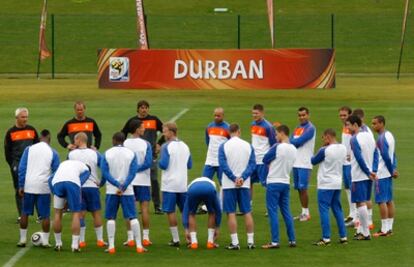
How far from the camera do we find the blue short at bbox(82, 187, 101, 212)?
65.6 feet

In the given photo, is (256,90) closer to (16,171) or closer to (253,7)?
(16,171)

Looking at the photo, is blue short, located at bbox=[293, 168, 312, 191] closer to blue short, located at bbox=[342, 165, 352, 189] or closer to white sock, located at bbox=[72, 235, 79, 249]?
blue short, located at bbox=[342, 165, 352, 189]

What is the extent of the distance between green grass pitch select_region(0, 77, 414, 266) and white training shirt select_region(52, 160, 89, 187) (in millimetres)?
1192

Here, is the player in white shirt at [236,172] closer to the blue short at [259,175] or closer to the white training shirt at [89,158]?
→ the blue short at [259,175]

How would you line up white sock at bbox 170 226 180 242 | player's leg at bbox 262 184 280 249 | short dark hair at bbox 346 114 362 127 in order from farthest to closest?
short dark hair at bbox 346 114 362 127, white sock at bbox 170 226 180 242, player's leg at bbox 262 184 280 249

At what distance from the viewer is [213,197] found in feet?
64.6

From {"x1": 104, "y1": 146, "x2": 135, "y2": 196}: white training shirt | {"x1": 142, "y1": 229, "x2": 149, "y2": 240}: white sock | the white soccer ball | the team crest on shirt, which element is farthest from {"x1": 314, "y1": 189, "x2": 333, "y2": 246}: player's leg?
the team crest on shirt

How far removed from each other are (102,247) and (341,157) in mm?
4207

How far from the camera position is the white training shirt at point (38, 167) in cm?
1994

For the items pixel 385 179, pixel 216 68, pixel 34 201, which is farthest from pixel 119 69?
pixel 34 201

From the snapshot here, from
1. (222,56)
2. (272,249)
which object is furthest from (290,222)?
(222,56)

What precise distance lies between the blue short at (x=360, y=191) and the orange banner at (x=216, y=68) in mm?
24789

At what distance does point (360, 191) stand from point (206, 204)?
8.77 feet

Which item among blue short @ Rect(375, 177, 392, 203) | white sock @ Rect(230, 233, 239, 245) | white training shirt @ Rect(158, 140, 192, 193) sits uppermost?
white training shirt @ Rect(158, 140, 192, 193)
